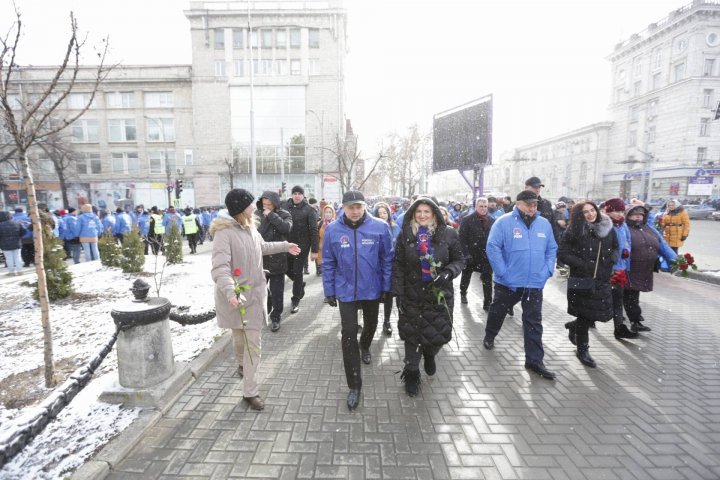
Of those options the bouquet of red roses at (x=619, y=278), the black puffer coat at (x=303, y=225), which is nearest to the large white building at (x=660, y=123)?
the bouquet of red roses at (x=619, y=278)

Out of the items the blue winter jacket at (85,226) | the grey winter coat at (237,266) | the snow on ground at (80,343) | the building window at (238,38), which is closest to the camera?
the snow on ground at (80,343)

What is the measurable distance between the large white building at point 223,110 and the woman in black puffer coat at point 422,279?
34483 mm

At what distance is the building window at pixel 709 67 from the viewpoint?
147ft

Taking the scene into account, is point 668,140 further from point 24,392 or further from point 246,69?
point 24,392

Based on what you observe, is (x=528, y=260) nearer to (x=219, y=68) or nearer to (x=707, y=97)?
(x=219, y=68)

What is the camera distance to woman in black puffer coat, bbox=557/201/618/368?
4.30 m

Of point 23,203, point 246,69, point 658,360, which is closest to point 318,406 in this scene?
point 658,360

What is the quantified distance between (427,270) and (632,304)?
3957mm

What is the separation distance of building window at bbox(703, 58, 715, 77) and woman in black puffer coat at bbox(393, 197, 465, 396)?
62.9 meters

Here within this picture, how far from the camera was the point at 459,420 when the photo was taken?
3232 mm

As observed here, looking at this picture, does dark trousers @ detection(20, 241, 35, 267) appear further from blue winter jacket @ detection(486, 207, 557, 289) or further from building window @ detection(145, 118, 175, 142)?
building window @ detection(145, 118, 175, 142)

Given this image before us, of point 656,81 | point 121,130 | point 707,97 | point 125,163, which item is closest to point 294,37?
point 121,130

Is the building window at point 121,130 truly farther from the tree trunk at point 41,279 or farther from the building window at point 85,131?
the tree trunk at point 41,279

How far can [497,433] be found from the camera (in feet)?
10.0
